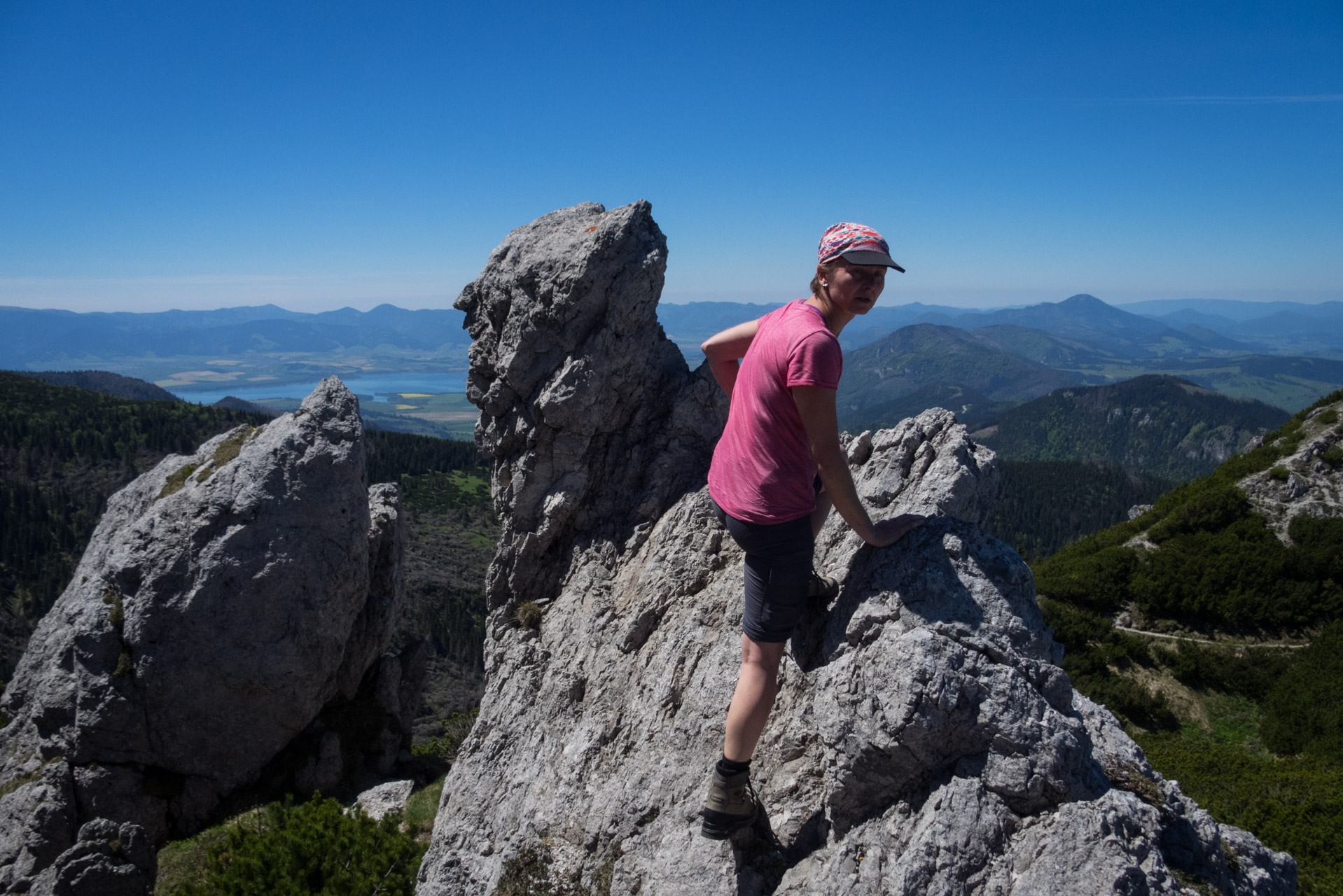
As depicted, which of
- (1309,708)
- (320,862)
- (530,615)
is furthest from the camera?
(1309,708)

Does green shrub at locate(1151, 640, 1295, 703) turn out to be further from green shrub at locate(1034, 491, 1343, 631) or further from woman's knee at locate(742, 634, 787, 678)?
woman's knee at locate(742, 634, 787, 678)

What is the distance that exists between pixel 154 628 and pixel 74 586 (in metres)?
4.64

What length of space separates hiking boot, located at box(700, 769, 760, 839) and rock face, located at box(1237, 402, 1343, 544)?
47236 millimetres

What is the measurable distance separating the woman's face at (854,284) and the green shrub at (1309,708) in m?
29.7

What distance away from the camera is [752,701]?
20.2ft

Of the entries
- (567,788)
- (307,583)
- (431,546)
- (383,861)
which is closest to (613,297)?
(567,788)

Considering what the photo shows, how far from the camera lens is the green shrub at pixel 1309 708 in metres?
24.5

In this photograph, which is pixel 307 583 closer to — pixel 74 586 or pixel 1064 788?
pixel 74 586

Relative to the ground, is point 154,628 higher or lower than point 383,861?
higher

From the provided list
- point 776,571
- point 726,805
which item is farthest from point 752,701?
point 776,571

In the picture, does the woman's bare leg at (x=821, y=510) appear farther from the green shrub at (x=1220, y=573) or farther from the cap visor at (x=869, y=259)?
the green shrub at (x=1220, y=573)

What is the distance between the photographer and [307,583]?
18.0m

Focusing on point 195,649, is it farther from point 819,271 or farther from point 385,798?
point 819,271

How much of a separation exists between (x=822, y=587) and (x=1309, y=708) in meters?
31.0
